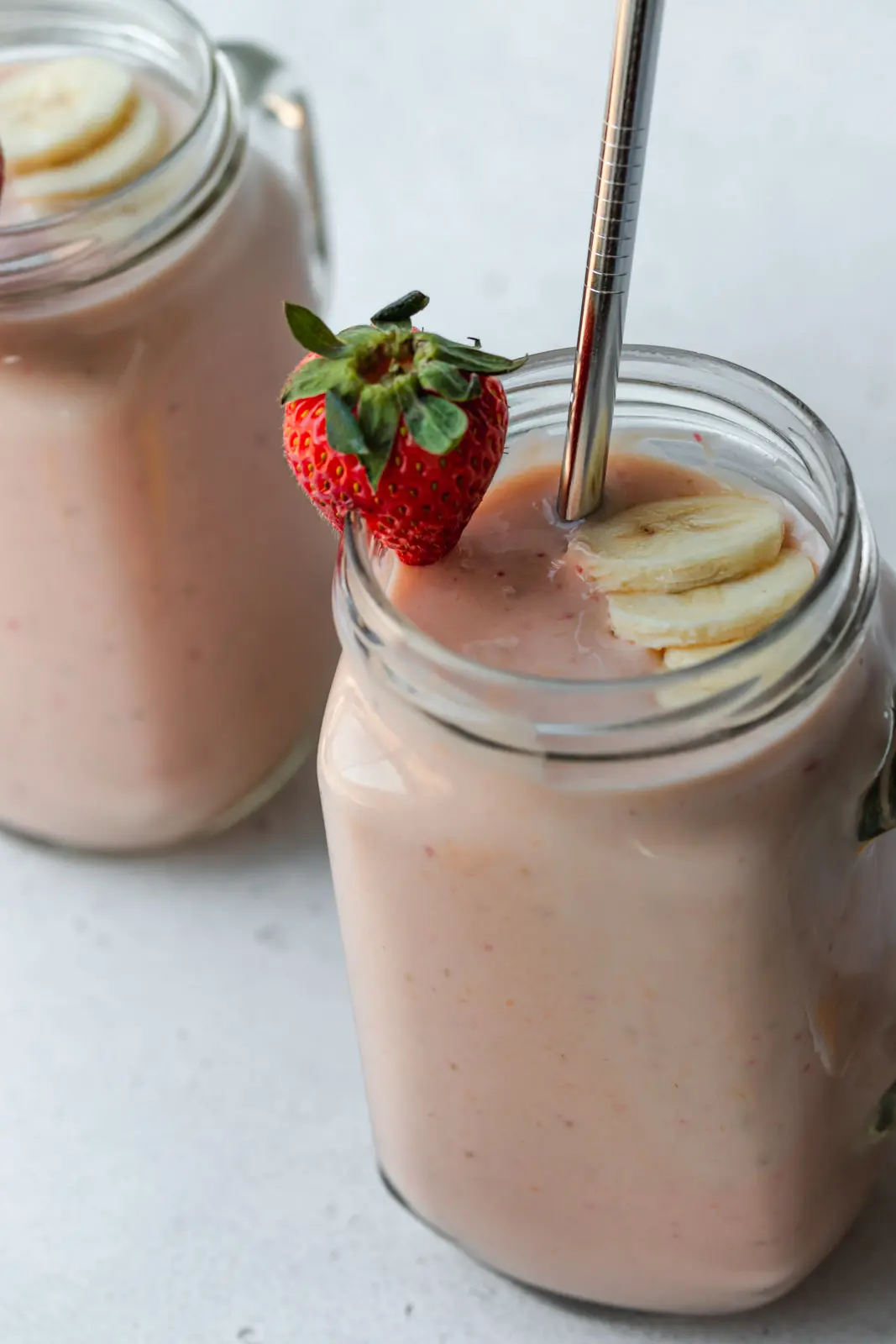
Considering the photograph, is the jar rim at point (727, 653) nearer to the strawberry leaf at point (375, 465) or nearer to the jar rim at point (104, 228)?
the strawberry leaf at point (375, 465)

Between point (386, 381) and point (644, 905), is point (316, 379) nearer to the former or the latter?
point (386, 381)

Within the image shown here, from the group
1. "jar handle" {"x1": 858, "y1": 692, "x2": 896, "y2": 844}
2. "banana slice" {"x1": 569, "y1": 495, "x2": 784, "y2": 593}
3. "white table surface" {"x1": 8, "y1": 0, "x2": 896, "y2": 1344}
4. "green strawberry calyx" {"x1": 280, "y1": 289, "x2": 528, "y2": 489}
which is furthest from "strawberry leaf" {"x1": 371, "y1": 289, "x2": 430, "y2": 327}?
"white table surface" {"x1": 8, "y1": 0, "x2": 896, "y2": 1344}

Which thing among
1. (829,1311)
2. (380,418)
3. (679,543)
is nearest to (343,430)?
(380,418)

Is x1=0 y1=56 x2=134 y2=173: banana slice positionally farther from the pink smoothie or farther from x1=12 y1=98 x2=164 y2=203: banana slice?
the pink smoothie

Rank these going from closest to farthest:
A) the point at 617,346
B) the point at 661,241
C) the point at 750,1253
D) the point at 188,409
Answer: the point at 617,346
the point at 750,1253
the point at 188,409
the point at 661,241

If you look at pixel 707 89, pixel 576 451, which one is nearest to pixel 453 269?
pixel 707 89

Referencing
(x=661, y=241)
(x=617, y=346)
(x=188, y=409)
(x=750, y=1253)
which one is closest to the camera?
(x=617, y=346)

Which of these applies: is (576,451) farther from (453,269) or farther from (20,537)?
(453,269)
